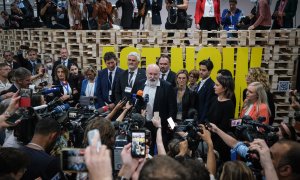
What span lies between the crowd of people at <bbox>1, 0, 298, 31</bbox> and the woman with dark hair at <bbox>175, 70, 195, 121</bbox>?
250 cm

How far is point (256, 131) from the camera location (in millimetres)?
3594

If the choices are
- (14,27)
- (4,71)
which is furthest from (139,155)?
(14,27)

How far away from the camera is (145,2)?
9.95 m

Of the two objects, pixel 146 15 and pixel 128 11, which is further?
pixel 146 15

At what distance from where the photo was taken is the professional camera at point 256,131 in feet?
11.3

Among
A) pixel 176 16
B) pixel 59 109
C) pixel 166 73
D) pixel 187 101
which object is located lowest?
pixel 187 101

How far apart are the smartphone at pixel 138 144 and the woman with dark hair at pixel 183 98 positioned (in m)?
3.18

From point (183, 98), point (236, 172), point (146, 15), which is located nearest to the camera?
point (236, 172)

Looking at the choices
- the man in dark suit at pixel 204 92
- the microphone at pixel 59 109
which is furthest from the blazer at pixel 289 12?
the microphone at pixel 59 109

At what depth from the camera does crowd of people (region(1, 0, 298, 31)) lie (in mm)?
8102

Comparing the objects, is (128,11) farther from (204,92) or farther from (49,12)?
(204,92)

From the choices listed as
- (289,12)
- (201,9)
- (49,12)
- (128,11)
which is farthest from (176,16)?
(49,12)

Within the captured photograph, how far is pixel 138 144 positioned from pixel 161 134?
1.88 metres

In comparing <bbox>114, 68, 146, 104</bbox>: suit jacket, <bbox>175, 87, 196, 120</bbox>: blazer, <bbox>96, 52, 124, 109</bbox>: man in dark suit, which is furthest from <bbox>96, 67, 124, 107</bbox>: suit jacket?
<bbox>175, 87, 196, 120</bbox>: blazer
